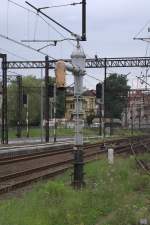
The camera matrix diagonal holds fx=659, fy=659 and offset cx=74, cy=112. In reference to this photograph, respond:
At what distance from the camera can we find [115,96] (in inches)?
4847

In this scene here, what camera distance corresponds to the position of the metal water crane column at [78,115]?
1766cm

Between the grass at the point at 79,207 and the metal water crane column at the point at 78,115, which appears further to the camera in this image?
the metal water crane column at the point at 78,115

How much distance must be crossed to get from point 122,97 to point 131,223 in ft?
352

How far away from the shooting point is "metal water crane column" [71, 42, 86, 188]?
57.9 ft

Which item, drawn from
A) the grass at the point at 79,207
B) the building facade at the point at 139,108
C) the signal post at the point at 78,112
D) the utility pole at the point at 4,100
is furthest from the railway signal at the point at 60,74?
the building facade at the point at 139,108

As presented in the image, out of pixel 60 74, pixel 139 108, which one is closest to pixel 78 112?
pixel 60 74

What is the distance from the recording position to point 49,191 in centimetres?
1505

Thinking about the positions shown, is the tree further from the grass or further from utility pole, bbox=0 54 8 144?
the grass

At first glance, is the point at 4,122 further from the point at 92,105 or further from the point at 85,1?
the point at 92,105

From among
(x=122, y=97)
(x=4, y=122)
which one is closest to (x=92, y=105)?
(x=122, y=97)

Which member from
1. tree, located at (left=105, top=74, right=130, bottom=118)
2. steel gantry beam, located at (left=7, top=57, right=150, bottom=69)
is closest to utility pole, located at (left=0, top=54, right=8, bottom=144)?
steel gantry beam, located at (left=7, top=57, right=150, bottom=69)

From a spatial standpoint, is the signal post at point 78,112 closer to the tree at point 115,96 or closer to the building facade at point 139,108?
the building facade at point 139,108

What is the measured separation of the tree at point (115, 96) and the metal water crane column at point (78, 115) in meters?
86.1

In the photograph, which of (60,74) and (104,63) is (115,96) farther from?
(60,74)
